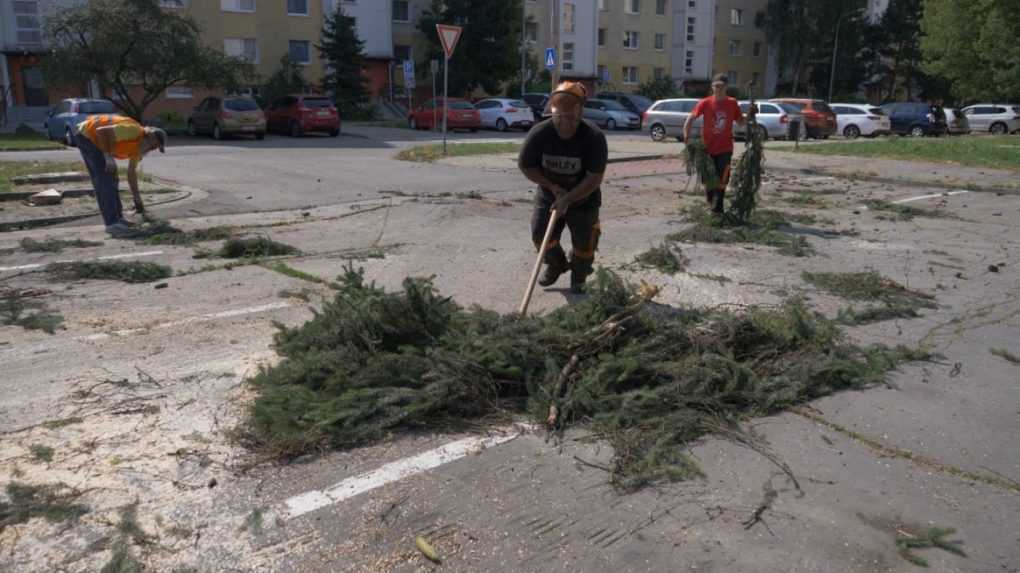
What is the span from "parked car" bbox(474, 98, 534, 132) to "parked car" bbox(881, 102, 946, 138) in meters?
15.5

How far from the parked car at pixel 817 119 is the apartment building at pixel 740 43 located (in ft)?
108

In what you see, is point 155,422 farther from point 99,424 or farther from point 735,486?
point 735,486

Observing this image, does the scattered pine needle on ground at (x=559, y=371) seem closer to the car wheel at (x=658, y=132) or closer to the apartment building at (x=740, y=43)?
the car wheel at (x=658, y=132)

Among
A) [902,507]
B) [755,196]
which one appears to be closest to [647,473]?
[902,507]

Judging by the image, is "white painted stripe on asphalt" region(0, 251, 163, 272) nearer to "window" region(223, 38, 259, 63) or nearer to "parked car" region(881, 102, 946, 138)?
"parked car" region(881, 102, 946, 138)

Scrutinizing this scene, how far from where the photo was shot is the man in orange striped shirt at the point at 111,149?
29.6 feet

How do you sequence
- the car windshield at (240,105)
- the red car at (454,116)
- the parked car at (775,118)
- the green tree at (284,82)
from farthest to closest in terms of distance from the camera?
the green tree at (284,82)
the red car at (454,116)
the parked car at (775,118)
the car windshield at (240,105)

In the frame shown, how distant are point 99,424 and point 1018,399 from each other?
4891 millimetres

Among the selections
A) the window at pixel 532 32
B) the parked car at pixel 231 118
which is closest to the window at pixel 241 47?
the parked car at pixel 231 118

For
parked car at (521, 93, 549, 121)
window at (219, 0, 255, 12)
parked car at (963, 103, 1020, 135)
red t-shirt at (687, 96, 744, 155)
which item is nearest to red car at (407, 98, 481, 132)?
parked car at (521, 93, 549, 121)

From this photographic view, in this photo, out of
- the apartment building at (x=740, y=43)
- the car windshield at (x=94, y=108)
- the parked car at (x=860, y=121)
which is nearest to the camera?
the car windshield at (x=94, y=108)

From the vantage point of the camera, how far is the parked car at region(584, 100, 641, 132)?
117ft

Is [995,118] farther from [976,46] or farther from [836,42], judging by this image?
[836,42]

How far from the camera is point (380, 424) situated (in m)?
4.00
